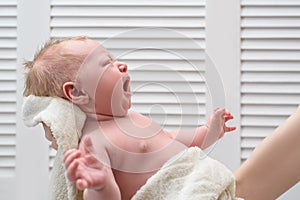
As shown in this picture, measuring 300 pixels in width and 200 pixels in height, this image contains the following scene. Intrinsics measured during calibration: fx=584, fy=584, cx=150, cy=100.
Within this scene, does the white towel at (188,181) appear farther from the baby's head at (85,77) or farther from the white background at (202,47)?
the white background at (202,47)

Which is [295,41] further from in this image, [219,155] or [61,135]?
[61,135]

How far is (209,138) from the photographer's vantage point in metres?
1.07

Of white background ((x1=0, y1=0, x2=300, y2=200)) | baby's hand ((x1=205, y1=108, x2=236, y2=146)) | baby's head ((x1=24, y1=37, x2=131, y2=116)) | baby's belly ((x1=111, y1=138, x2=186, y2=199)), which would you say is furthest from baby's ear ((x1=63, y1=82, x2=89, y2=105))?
white background ((x1=0, y1=0, x2=300, y2=200))

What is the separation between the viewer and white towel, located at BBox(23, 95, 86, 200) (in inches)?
39.3

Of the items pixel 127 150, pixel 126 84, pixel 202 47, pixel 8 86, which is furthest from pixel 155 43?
pixel 8 86

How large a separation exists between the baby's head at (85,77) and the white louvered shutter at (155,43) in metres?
0.03

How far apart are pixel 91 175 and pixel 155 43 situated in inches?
13.2

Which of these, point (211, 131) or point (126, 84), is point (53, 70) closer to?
point (126, 84)

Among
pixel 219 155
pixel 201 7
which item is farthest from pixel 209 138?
pixel 201 7

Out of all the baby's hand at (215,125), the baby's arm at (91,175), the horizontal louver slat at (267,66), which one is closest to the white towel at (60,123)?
the baby's arm at (91,175)

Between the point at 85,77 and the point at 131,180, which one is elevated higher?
the point at 85,77

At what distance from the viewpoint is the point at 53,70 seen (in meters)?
1.01

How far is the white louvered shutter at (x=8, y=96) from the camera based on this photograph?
165 centimetres

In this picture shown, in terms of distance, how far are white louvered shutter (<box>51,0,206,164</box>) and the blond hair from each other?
0.07m
